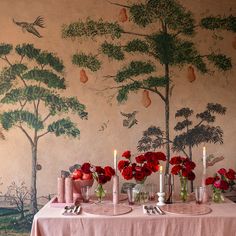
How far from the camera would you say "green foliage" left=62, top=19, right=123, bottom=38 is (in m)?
3.11

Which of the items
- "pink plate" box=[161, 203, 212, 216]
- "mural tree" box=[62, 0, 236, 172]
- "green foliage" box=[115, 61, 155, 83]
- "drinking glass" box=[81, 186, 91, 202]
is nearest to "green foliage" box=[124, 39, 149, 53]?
"mural tree" box=[62, 0, 236, 172]

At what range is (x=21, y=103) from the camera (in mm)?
3092

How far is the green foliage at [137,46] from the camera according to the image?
3109mm

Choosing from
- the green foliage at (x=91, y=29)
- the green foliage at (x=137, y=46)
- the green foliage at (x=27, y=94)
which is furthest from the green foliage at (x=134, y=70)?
the green foliage at (x=27, y=94)

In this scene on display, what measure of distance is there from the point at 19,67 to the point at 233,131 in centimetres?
Answer: 198

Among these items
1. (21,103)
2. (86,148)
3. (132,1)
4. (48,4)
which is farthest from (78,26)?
(86,148)

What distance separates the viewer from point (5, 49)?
311 centimetres

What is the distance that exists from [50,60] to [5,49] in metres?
0.41

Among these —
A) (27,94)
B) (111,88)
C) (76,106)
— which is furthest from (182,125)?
(27,94)

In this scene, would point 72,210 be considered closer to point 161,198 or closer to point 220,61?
point 161,198

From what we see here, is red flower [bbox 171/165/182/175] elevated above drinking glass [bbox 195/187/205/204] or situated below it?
above

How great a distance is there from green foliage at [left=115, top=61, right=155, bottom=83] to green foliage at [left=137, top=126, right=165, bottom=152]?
496 millimetres

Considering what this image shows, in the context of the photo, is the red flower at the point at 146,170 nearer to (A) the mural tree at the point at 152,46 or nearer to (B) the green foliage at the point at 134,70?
(A) the mural tree at the point at 152,46

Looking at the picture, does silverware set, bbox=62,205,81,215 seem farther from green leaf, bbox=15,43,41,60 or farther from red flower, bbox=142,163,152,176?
green leaf, bbox=15,43,41,60
